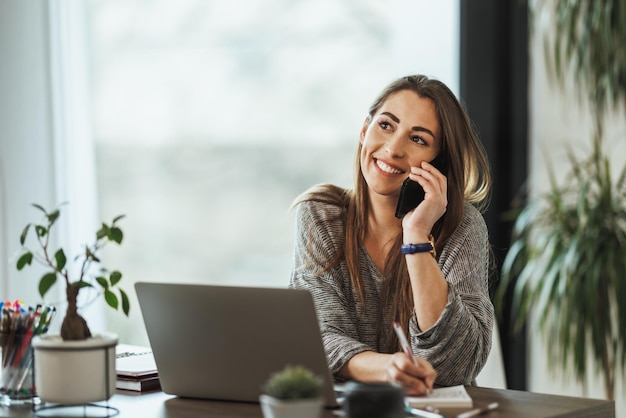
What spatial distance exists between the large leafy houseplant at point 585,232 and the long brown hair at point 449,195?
0.84m

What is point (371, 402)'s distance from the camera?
5.05 ft

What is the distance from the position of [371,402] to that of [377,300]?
3.14ft

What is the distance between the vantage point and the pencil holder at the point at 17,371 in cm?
192

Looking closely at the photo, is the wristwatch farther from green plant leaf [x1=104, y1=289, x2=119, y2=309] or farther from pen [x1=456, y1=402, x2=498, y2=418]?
green plant leaf [x1=104, y1=289, x2=119, y2=309]

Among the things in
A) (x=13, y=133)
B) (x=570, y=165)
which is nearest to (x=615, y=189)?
(x=570, y=165)

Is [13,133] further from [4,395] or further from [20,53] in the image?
[4,395]

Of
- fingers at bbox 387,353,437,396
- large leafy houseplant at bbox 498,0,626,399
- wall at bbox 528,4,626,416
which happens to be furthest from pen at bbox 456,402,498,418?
wall at bbox 528,4,626,416

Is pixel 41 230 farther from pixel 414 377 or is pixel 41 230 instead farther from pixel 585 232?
pixel 585 232

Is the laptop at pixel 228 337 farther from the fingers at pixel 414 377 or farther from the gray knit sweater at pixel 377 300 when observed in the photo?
the gray knit sweater at pixel 377 300

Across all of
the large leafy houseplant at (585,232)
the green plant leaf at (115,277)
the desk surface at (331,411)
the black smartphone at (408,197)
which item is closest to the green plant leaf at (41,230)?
the green plant leaf at (115,277)

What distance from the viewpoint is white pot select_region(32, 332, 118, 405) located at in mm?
1788

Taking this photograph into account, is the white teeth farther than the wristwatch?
Yes

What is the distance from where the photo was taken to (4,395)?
6.46 feet

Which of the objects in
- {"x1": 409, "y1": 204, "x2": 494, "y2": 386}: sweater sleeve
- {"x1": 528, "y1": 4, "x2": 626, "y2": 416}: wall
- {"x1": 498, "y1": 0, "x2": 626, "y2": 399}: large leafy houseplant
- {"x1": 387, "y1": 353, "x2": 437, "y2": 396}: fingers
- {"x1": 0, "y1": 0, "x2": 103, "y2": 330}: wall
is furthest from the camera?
{"x1": 0, "y1": 0, "x2": 103, "y2": 330}: wall
